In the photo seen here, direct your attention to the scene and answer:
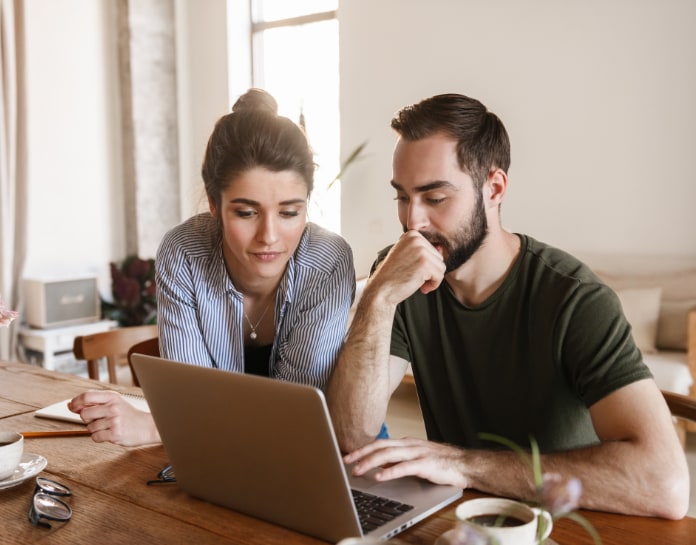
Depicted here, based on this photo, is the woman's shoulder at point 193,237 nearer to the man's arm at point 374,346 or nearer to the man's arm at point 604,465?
the man's arm at point 374,346

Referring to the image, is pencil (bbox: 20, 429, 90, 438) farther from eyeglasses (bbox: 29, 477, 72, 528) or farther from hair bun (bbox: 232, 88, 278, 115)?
hair bun (bbox: 232, 88, 278, 115)

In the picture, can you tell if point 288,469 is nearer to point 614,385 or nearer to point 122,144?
point 614,385

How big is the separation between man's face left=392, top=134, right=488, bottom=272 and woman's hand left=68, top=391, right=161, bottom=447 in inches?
25.7

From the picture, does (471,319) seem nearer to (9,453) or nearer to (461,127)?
(461,127)

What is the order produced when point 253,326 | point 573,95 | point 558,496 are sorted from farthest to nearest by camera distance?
point 573,95 < point 253,326 < point 558,496

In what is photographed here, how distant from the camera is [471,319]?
1565 mm

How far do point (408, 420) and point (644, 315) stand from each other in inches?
48.1

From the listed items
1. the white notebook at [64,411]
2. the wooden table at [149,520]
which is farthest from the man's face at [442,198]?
the white notebook at [64,411]

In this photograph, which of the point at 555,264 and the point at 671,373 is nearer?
the point at 555,264

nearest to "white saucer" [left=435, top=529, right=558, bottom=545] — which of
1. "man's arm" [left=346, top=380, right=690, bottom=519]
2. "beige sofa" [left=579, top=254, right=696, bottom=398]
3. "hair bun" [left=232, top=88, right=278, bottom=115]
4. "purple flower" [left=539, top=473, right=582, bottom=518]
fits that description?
"man's arm" [left=346, top=380, right=690, bottom=519]

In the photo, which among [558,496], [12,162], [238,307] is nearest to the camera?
[558,496]

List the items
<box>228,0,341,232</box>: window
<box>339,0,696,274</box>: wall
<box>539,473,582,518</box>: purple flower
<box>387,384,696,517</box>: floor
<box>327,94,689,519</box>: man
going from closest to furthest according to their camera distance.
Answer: <box>539,473,582,518</box>: purple flower → <box>327,94,689,519</box>: man → <box>387,384,696,517</box>: floor → <box>339,0,696,274</box>: wall → <box>228,0,341,232</box>: window

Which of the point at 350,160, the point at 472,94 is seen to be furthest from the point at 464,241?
the point at 350,160

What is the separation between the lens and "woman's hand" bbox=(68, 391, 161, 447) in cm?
137
